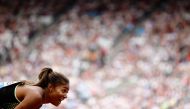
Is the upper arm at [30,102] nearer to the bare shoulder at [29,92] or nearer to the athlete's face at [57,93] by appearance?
the bare shoulder at [29,92]

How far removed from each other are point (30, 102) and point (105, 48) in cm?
843

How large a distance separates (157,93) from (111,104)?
2.99 ft

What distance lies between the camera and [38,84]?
4.44 m

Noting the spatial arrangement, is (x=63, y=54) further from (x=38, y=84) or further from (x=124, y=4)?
(x=38, y=84)

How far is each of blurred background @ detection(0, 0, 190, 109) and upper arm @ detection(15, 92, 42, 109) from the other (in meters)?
5.57

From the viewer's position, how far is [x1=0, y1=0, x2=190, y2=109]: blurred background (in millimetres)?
10719

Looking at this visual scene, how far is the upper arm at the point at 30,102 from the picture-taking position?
4257 millimetres

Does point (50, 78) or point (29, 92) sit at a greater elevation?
point (50, 78)

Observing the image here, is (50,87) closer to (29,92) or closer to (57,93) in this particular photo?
(57,93)

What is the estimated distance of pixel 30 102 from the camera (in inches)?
168

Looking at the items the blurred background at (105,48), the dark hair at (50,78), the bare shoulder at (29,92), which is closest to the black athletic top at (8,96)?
the bare shoulder at (29,92)

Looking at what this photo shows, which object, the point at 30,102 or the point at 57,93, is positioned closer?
the point at 30,102

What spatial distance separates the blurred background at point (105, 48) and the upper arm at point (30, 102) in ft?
18.3

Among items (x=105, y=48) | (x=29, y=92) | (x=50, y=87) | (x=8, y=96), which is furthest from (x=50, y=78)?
(x=105, y=48)
